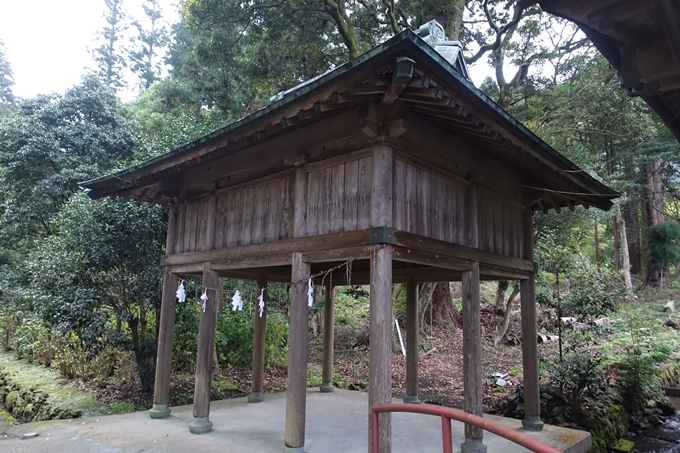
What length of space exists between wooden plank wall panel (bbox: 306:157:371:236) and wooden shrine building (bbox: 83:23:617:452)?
17mm

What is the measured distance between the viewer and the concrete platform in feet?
18.5

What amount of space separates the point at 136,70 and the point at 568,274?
34226mm

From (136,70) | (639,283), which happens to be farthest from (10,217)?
(639,283)

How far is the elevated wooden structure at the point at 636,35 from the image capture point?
253 cm

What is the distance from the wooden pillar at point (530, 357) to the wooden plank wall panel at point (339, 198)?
3.76 meters

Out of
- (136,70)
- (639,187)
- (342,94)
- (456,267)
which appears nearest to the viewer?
(342,94)

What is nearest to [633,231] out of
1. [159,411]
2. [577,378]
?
[577,378]

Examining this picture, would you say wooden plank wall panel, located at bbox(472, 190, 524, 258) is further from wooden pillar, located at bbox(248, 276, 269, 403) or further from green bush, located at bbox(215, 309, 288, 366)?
green bush, located at bbox(215, 309, 288, 366)

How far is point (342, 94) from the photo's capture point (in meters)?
3.84

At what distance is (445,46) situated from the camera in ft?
24.3

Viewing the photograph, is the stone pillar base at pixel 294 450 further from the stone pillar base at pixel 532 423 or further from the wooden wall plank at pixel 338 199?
the stone pillar base at pixel 532 423

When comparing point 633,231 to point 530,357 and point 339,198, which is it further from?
point 339,198

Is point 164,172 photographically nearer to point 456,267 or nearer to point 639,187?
point 456,267

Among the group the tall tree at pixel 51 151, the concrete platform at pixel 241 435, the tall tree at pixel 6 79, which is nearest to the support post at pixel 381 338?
the concrete platform at pixel 241 435
